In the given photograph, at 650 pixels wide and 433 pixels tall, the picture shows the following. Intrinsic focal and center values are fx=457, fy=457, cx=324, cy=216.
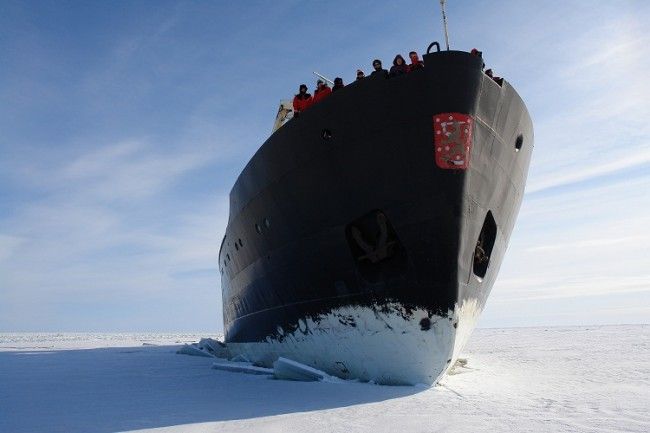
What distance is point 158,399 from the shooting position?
5562mm

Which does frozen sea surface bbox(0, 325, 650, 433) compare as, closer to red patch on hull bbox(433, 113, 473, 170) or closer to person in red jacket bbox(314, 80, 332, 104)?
red patch on hull bbox(433, 113, 473, 170)

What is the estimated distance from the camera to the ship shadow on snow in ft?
14.1

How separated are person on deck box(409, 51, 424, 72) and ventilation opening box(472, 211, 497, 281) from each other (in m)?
2.44

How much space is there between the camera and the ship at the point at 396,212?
5980 mm

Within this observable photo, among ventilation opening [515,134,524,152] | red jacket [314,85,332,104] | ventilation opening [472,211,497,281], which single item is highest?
red jacket [314,85,332,104]

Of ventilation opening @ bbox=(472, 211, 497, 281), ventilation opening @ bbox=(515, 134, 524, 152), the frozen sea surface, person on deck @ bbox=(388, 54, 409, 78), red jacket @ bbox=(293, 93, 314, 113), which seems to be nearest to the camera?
the frozen sea surface

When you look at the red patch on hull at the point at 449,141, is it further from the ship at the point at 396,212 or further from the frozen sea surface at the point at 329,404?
the frozen sea surface at the point at 329,404

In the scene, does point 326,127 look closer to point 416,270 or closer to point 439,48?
point 439,48

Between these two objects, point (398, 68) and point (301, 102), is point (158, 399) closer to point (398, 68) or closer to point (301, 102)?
point (301, 102)

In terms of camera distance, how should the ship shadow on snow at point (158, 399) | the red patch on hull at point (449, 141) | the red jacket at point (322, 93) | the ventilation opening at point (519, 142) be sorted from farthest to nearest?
the ventilation opening at point (519, 142)
the red jacket at point (322, 93)
the red patch on hull at point (449, 141)
the ship shadow on snow at point (158, 399)

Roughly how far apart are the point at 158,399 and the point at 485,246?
5227 mm

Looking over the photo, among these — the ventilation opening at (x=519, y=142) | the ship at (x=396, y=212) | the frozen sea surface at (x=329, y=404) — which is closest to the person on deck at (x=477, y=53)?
the ship at (x=396, y=212)

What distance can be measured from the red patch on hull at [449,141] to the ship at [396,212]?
0.04 feet

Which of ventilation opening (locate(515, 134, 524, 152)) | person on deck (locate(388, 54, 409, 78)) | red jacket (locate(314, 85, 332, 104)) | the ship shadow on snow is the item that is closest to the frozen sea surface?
the ship shadow on snow
